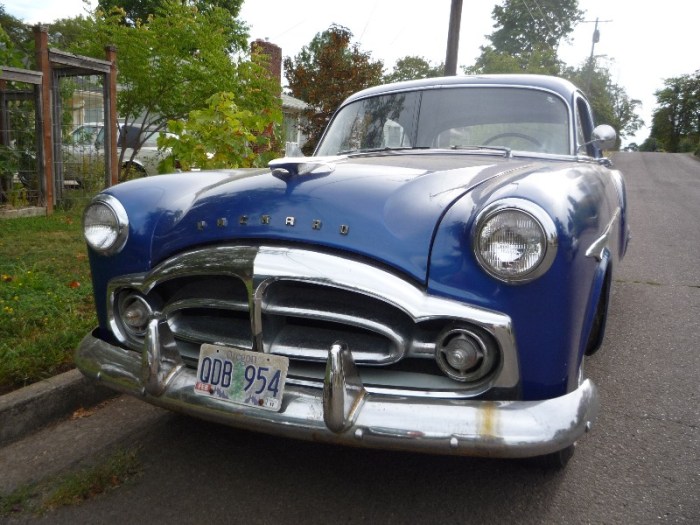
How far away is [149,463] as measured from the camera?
243 centimetres

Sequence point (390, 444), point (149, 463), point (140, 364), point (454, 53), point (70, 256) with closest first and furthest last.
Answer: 1. point (390, 444)
2. point (140, 364)
3. point (149, 463)
4. point (70, 256)
5. point (454, 53)

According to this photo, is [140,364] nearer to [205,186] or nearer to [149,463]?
[149,463]

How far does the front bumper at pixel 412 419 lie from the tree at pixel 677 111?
54187 mm

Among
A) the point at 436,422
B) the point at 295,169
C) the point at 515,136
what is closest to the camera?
the point at 436,422

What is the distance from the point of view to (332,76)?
37.5ft

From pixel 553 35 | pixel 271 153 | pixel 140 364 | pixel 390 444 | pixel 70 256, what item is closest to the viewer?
pixel 390 444

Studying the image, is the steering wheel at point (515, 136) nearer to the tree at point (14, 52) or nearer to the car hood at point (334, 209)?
the car hood at point (334, 209)

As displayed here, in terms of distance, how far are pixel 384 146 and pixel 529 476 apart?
1806 mm

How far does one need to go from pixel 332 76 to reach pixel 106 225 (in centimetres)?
952

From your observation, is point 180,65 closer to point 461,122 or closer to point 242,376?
point 461,122

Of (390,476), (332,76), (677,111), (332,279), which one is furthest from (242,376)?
(677,111)

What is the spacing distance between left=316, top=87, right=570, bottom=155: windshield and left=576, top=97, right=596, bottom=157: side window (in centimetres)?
15

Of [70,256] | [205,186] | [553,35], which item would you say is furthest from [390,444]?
[553,35]

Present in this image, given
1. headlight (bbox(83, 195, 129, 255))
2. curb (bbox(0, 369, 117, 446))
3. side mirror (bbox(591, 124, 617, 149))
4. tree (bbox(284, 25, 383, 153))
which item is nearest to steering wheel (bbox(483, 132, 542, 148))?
side mirror (bbox(591, 124, 617, 149))
